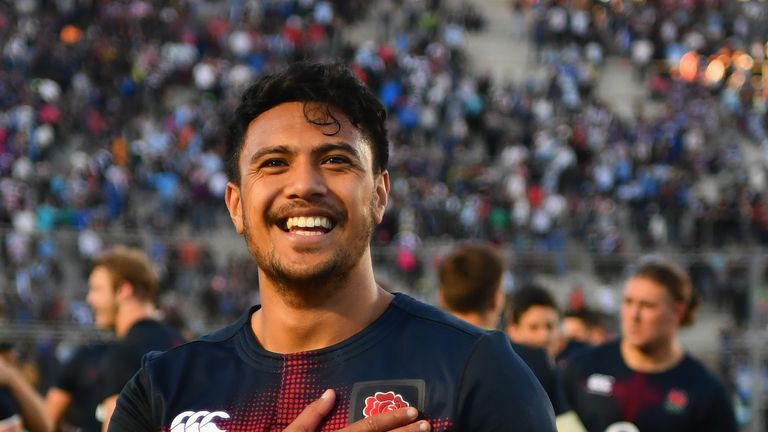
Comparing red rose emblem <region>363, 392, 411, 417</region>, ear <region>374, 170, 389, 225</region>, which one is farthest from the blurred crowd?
red rose emblem <region>363, 392, 411, 417</region>

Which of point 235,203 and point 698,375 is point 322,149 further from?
point 698,375

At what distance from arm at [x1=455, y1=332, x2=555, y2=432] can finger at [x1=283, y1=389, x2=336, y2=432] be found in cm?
26

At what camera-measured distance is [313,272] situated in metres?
2.79

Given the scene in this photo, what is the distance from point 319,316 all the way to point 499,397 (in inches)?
17.3

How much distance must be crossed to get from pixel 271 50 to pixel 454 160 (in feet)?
17.0

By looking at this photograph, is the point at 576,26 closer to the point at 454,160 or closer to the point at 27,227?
the point at 454,160

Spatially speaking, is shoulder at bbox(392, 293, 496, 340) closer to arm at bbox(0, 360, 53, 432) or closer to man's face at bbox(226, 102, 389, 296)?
man's face at bbox(226, 102, 389, 296)

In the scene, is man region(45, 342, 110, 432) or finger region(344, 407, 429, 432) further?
man region(45, 342, 110, 432)

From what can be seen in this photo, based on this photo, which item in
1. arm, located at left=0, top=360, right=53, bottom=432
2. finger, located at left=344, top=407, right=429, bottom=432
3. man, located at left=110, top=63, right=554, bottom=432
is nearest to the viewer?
finger, located at left=344, top=407, right=429, bottom=432

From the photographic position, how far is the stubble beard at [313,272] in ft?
9.17

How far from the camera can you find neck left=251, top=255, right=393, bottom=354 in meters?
2.85

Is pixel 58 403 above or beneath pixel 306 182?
beneath

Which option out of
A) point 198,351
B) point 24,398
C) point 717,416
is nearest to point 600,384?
point 717,416

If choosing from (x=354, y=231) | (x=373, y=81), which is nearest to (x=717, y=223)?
(x=373, y=81)
